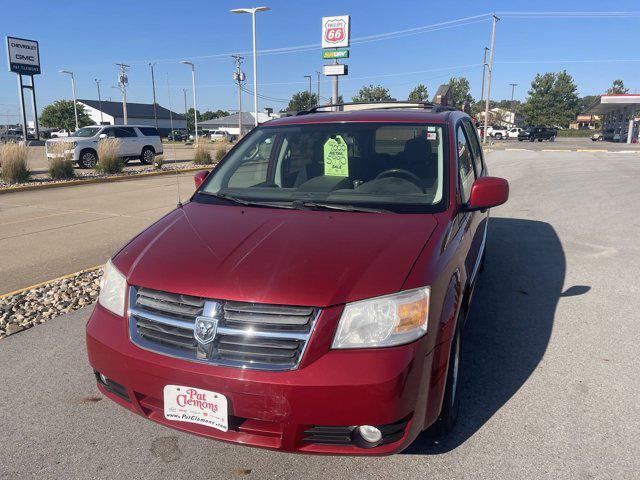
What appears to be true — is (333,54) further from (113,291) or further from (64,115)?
(64,115)

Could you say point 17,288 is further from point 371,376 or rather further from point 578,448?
point 578,448

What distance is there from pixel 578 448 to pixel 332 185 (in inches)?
83.3

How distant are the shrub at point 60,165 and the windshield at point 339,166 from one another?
13714 mm

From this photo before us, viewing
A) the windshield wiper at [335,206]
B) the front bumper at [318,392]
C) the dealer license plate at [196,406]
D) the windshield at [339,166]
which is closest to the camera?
the front bumper at [318,392]

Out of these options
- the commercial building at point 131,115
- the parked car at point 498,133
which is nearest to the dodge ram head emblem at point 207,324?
the parked car at point 498,133

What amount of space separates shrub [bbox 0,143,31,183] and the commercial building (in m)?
77.6

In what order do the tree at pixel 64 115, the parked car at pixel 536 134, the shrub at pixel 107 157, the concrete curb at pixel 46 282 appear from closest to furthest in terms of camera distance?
the concrete curb at pixel 46 282, the shrub at pixel 107 157, the parked car at pixel 536 134, the tree at pixel 64 115

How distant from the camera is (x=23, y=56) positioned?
102 feet

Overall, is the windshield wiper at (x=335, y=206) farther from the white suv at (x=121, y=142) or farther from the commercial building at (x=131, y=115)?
the commercial building at (x=131, y=115)

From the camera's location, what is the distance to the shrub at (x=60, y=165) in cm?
1541

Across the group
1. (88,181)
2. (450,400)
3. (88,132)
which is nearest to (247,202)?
(450,400)

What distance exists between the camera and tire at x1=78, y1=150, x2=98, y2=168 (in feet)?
65.0

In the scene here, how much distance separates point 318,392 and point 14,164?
1477cm

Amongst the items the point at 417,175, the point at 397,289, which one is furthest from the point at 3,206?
the point at 397,289
